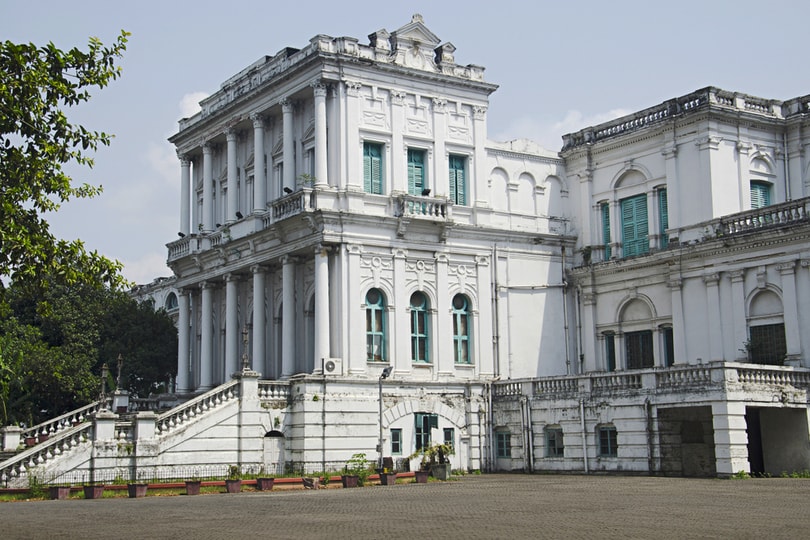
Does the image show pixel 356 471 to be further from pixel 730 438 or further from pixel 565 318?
pixel 565 318

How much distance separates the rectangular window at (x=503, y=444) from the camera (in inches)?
1772

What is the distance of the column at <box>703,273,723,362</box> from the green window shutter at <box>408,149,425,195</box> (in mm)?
12255

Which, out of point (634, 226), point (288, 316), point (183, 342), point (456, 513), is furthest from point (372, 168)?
point (456, 513)

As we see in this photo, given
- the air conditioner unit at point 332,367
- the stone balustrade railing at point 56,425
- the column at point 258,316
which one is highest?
the column at point 258,316

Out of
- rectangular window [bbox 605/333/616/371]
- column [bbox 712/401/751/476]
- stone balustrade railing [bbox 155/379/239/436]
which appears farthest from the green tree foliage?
column [bbox 712/401/751/476]

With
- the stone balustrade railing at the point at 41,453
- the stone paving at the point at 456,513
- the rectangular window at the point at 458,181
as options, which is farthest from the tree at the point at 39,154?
the rectangular window at the point at 458,181

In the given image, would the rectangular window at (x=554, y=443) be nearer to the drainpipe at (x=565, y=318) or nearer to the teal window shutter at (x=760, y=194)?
the drainpipe at (x=565, y=318)

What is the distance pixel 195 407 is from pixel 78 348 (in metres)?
19.9

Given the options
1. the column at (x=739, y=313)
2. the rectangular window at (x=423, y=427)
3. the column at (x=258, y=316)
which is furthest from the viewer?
the column at (x=258, y=316)

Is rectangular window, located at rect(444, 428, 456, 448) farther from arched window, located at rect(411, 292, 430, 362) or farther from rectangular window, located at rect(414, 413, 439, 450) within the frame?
arched window, located at rect(411, 292, 430, 362)

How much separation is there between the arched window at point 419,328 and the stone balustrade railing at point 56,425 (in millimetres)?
13814

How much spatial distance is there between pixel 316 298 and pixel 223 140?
484 inches

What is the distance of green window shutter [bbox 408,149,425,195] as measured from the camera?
46.5m

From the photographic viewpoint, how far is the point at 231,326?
163 ft
